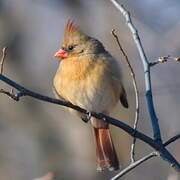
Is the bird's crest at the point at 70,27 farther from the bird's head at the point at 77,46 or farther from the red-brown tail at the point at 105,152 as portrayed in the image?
the red-brown tail at the point at 105,152

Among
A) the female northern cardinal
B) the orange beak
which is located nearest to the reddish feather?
the female northern cardinal

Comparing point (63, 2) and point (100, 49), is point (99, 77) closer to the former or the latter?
point (100, 49)

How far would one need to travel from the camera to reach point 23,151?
30.3ft

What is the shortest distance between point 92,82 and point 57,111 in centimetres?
482

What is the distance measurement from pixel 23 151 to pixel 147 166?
1487 mm

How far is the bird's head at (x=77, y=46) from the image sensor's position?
475 cm

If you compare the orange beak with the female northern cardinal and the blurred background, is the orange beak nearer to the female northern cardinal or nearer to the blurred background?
the female northern cardinal

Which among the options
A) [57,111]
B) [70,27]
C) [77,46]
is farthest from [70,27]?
[57,111]

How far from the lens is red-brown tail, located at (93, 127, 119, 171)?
15.0ft

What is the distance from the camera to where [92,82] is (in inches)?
174

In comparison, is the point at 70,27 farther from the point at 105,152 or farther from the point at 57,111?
the point at 57,111

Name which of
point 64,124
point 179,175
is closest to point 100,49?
point 179,175

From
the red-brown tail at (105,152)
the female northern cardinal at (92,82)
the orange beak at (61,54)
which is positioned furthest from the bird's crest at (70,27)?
the red-brown tail at (105,152)

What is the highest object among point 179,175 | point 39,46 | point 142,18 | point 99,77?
point 39,46
